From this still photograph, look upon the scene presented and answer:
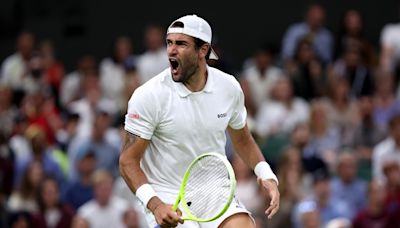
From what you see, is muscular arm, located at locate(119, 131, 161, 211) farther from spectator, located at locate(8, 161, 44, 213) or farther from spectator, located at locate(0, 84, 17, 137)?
spectator, located at locate(0, 84, 17, 137)

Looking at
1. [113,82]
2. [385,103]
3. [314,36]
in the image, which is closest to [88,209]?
[113,82]

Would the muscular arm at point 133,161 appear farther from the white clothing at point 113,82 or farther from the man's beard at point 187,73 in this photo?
the white clothing at point 113,82

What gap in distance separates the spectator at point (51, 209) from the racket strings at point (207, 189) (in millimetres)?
5128

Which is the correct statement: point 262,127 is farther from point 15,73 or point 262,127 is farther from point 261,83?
point 15,73

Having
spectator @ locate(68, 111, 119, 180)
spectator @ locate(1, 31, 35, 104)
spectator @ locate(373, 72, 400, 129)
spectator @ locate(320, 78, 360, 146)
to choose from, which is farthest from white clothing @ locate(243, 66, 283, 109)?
spectator @ locate(1, 31, 35, 104)

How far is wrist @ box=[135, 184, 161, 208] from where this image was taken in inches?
350

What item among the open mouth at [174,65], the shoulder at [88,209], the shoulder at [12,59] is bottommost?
the shoulder at [88,209]

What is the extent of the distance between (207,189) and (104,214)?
501cm

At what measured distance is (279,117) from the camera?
15.8 m

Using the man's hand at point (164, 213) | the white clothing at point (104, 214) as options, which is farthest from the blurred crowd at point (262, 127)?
the man's hand at point (164, 213)

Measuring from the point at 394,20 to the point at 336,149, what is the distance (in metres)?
3.43

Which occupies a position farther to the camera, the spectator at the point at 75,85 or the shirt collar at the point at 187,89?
the spectator at the point at 75,85

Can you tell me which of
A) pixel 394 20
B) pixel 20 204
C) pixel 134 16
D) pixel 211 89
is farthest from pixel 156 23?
pixel 211 89

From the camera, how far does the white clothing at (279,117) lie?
15.7 m
